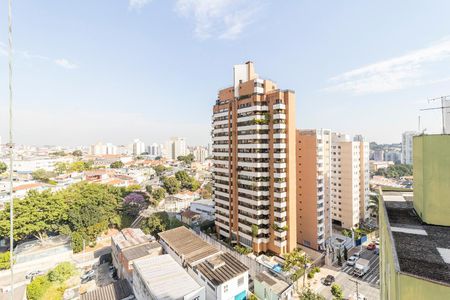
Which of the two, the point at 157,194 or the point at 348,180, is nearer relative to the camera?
the point at 348,180

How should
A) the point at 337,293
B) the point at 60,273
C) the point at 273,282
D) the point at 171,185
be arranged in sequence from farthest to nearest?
1. the point at 171,185
2. the point at 60,273
3. the point at 273,282
4. the point at 337,293

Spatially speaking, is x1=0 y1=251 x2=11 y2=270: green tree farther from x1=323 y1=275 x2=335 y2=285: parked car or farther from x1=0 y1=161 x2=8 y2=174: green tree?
x1=0 y1=161 x2=8 y2=174: green tree

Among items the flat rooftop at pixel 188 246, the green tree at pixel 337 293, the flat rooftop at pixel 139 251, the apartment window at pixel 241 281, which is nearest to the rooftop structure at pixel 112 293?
the flat rooftop at pixel 139 251

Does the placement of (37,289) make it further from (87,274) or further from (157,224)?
(157,224)

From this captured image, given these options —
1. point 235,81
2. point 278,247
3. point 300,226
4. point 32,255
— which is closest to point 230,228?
point 278,247

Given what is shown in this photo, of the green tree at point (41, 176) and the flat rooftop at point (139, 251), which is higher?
the green tree at point (41, 176)

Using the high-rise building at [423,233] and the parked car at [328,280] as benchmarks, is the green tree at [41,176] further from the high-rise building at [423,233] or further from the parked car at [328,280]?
the high-rise building at [423,233]

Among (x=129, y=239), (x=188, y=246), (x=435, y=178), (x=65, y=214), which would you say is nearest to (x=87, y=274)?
(x=129, y=239)
